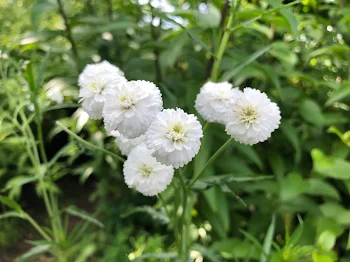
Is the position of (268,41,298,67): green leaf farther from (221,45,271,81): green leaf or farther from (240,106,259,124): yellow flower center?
(240,106,259,124): yellow flower center

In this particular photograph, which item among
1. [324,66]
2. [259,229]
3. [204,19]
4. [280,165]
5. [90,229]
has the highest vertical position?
[204,19]

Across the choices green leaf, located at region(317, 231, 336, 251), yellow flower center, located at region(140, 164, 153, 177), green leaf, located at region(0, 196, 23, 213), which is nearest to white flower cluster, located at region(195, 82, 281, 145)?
yellow flower center, located at region(140, 164, 153, 177)

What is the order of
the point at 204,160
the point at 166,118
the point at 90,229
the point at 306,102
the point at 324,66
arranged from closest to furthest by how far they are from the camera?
the point at 166,118 → the point at 204,160 → the point at 306,102 → the point at 324,66 → the point at 90,229

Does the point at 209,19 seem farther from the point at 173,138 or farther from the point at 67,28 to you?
the point at 173,138

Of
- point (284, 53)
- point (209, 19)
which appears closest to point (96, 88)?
point (209, 19)

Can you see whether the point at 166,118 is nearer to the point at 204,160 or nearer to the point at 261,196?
the point at 204,160

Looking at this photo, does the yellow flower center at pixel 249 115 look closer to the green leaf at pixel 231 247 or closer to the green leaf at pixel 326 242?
the green leaf at pixel 326 242

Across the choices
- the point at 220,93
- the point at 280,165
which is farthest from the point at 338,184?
the point at 220,93
